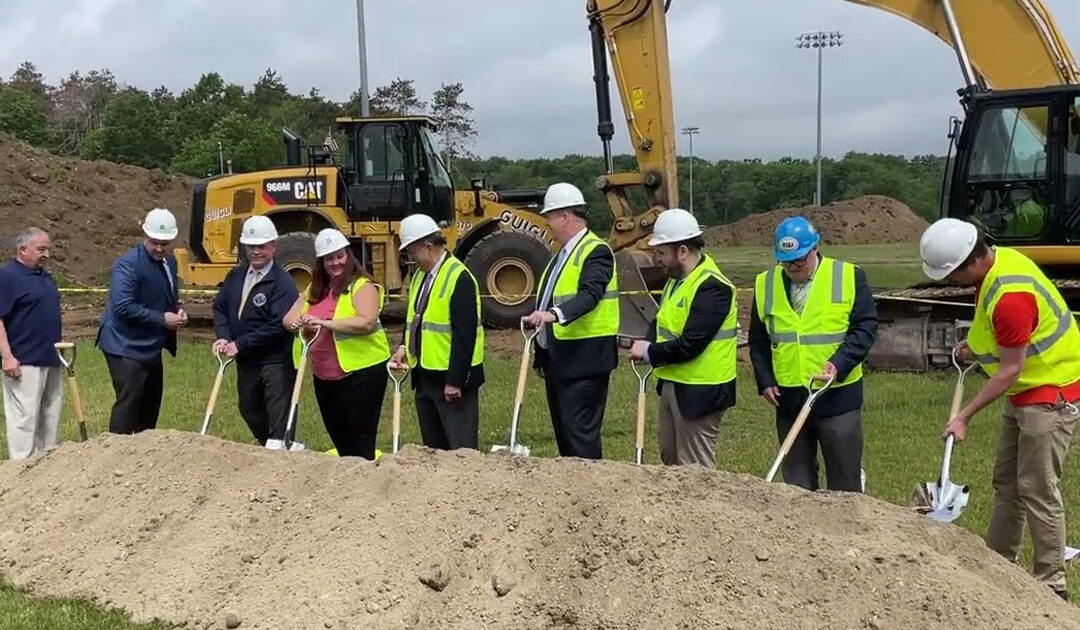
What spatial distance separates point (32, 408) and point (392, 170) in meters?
7.92

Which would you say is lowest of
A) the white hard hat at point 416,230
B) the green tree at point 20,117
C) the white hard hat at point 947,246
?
the white hard hat at point 947,246

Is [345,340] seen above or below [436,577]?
above

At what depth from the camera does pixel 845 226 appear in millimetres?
48750

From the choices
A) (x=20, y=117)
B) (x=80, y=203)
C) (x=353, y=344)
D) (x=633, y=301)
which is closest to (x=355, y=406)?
(x=353, y=344)

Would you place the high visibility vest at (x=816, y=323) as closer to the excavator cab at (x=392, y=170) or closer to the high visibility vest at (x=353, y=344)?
the high visibility vest at (x=353, y=344)

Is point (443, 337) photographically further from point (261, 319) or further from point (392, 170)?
point (392, 170)

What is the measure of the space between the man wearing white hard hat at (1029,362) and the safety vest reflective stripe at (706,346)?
3.78 ft

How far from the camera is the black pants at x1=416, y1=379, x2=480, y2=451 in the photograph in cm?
661

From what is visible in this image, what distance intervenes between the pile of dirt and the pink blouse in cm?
93

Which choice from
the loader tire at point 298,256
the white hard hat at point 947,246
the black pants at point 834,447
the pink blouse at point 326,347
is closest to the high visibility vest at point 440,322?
the pink blouse at point 326,347

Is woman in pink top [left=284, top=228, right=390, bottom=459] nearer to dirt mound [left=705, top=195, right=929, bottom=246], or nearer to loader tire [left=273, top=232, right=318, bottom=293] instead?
loader tire [left=273, top=232, right=318, bottom=293]

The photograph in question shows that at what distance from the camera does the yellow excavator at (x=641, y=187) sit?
10688mm

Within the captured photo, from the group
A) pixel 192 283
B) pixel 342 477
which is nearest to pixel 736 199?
pixel 192 283

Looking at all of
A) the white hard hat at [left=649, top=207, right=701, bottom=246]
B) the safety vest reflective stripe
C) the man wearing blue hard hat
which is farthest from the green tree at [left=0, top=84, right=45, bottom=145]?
the man wearing blue hard hat
